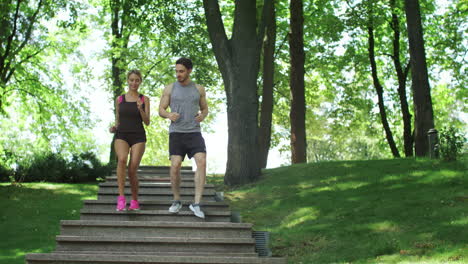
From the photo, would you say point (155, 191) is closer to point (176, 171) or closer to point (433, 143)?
point (176, 171)

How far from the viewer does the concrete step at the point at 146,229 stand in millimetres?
7590

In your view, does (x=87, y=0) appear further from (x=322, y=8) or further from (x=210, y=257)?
(x=210, y=257)

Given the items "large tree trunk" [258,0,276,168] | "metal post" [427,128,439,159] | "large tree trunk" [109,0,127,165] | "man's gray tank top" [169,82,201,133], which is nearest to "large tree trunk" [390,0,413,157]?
"large tree trunk" [258,0,276,168]

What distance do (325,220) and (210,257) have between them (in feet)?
17.1

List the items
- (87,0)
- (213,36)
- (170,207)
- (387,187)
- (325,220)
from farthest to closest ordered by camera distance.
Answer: (87,0)
(213,36)
(387,187)
(325,220)
(170,207)

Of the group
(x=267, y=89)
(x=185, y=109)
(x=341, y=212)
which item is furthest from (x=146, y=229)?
(x=267, y=89)

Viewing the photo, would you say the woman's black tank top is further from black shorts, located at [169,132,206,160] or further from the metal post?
the metal post

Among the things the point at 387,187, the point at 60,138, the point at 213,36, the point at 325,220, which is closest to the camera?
the point at 325,220

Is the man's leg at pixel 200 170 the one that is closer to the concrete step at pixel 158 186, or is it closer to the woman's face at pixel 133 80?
the woman's face at pixel 133 80

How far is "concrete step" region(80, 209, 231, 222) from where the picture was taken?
813 cm

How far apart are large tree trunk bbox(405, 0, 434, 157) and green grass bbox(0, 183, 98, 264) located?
9.89 m

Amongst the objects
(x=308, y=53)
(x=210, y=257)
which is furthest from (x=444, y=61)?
(x=210, y=257)

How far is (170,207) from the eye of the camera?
26.9ft

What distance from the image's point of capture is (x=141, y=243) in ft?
23.9
